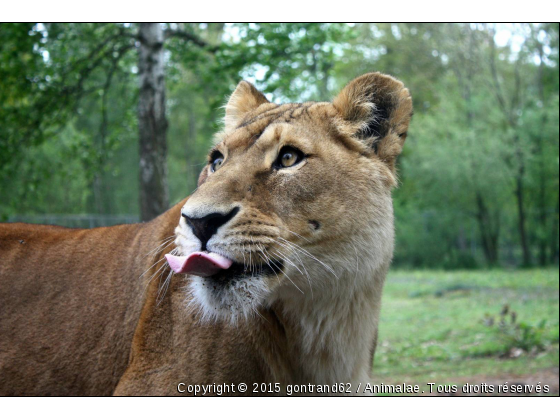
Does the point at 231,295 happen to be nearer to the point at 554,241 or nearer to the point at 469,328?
the point at 469,328

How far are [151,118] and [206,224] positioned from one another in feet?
19.0

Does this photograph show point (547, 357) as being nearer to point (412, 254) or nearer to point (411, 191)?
point (412, 254)

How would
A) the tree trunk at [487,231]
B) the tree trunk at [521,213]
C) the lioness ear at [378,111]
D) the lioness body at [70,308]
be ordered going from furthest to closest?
the tree trunk at [487,231]
the tree trunk at [521,213]
the lioness body at [70,308]
the lioness ear at [378,111]

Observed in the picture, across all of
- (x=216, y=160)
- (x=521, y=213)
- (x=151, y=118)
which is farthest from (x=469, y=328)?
(x=521, y=213)

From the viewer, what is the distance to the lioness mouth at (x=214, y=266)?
2.49 m

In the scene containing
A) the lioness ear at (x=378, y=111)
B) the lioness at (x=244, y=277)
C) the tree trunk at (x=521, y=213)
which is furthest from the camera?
the tree trunk at (x=521, y=213)

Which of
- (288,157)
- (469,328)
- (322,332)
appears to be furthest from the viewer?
(469,328)

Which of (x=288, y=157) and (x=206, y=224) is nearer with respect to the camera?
(x=206, y=224)

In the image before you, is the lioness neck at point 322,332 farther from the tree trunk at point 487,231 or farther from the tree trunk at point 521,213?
the tree trunk at point 487,231

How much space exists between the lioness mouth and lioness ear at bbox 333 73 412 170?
104 cm

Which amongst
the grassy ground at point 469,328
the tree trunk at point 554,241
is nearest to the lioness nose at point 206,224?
the grassy ground at point 469,328

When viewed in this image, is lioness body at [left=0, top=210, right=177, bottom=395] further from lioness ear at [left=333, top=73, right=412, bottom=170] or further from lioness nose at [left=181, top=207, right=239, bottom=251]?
lioness ear at [left=333, top=73, right=412, bottom=170]

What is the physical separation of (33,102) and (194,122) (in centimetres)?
1931

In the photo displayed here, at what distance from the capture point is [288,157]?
3037mm
